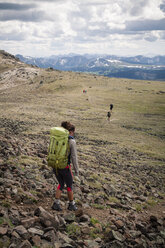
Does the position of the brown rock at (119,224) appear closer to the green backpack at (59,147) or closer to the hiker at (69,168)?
the hiker at (69,168)

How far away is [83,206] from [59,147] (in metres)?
3.79

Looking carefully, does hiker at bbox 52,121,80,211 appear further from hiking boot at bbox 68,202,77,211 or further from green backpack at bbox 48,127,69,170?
green backpack at bbox 48,127,69,170

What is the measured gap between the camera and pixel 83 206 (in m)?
10.0

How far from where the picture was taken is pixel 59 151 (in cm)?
808

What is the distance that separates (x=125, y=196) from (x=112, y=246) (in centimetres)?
589

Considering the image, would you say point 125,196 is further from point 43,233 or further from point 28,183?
point 43,233

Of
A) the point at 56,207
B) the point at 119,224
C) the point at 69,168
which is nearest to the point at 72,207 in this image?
the point at 56,207

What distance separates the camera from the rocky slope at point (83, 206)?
6816 mm

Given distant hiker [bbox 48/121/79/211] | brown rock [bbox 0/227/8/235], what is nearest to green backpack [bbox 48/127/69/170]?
distant hiker [bbox 48/121/79/211]

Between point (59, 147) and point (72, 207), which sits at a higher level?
point (59, 147)

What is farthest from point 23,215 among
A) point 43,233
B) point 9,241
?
point 9,241

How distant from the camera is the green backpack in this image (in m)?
7.90

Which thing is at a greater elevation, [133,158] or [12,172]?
[12,172]

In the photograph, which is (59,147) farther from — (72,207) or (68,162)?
(72,207)
